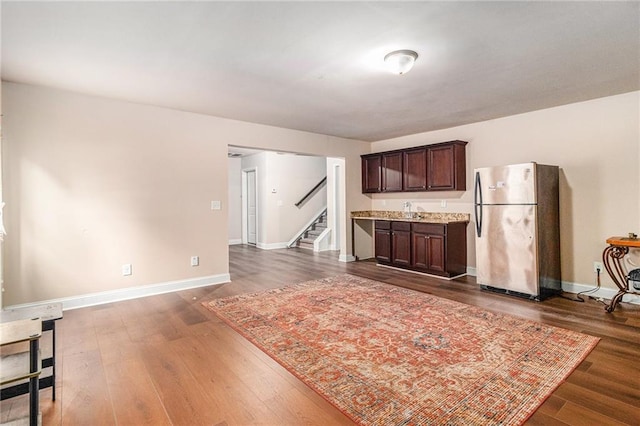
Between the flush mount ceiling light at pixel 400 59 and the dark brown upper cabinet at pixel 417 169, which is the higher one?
the flush mount ceiling light at pixel 400 59

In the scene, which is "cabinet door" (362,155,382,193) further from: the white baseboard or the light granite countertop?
the white baseboard

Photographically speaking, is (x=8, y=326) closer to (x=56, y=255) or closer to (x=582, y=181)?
(x=56, y=255)

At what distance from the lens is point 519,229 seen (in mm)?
4039

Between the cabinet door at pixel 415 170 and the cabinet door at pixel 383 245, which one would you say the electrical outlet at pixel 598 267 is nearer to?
the cabinet door at pixel 415 170

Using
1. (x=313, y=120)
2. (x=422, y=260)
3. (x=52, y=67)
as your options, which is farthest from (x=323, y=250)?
(x=52, y=67)

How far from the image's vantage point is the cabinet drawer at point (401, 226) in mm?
5598

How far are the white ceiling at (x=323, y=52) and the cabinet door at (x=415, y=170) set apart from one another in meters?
1.50

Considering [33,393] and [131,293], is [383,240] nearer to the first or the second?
[131,293]

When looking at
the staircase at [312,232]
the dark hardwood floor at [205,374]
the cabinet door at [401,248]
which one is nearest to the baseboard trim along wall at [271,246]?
the staircase at [312,232]

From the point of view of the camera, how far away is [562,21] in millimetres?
2271

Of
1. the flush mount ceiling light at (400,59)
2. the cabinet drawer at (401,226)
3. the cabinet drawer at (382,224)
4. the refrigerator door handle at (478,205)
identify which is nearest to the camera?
the flush mount ceiling light at (400,59)

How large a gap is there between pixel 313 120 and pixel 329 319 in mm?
3065

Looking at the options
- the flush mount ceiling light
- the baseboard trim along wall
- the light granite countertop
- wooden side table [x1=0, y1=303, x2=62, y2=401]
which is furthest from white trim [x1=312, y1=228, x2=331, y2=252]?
wooden side table [x1=0, y1=303, x2=62, y2=401]

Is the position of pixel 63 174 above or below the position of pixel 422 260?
above
